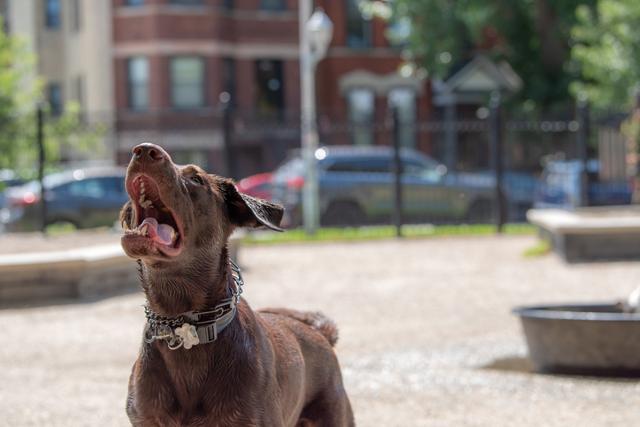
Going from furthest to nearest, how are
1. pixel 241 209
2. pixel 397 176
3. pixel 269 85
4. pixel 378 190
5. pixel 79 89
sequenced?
pixel 79 89 < pixel 269 85 < pixel 378 190 < pixel 397 176 < pixel 241 209

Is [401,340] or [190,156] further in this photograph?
[190,156]

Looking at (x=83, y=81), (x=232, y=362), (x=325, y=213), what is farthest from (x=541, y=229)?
(x=83, y=81)

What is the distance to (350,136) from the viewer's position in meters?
35.6

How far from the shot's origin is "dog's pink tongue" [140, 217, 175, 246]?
353cm

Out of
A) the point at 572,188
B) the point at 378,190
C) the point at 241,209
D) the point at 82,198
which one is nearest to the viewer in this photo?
the point at 241,209

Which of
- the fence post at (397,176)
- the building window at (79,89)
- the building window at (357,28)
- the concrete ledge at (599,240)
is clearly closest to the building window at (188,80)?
the building window at (79,89)

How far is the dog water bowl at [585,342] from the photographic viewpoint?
7.83 metres

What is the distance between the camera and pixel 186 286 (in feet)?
12.5

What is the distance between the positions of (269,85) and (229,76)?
145 centimetres

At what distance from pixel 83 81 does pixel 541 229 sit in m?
25.8

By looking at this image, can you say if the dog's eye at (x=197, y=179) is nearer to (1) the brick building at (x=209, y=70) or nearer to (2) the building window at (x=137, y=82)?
(1) the brick building at (x=209, y=70)

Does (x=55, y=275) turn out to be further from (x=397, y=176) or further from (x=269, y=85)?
(x=269, y=85)

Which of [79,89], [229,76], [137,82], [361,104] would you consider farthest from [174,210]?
[79,89]

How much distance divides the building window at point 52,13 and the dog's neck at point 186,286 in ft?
132
